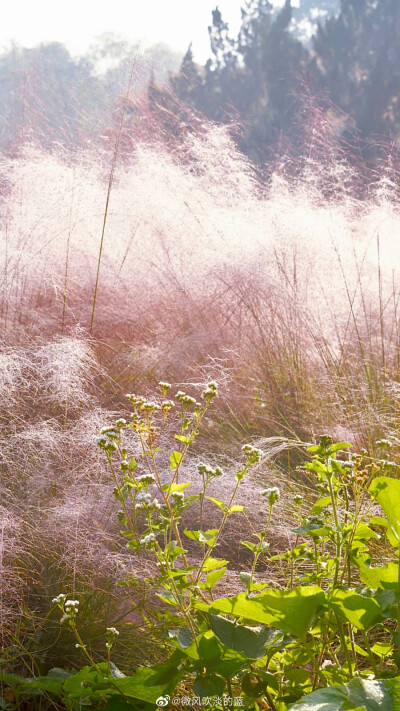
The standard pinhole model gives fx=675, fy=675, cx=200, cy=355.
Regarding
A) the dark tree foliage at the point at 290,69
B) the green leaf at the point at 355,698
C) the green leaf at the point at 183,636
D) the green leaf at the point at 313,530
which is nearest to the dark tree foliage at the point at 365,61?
the dark tree foliage at the point at 290,69

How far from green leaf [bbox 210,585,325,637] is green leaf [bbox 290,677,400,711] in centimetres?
12

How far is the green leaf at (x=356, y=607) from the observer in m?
0.83

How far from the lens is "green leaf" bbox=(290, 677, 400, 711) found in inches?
27.5

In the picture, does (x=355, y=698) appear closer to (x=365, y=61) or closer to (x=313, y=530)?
(x=313, y=530)

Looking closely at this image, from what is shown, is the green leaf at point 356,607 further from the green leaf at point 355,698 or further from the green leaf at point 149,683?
the green leaf at point 149,683

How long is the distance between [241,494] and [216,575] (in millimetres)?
651

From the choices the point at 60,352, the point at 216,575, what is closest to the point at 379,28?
the point at 60,352

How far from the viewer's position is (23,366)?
6.02 feet

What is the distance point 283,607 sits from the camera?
839mm

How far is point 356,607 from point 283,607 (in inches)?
3.5

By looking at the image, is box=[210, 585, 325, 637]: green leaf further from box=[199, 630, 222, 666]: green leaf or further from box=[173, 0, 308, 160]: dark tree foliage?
box=[173, 0, 308, 160]: dark tree foliage

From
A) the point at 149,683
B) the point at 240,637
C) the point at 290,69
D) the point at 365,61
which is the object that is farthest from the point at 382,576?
the point at 365,61

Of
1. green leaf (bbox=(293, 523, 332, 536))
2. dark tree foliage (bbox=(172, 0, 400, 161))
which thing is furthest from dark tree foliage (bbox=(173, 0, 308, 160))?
green leaf (bbox=(293, 523, 332, 536))

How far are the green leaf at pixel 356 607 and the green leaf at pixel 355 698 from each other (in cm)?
10
